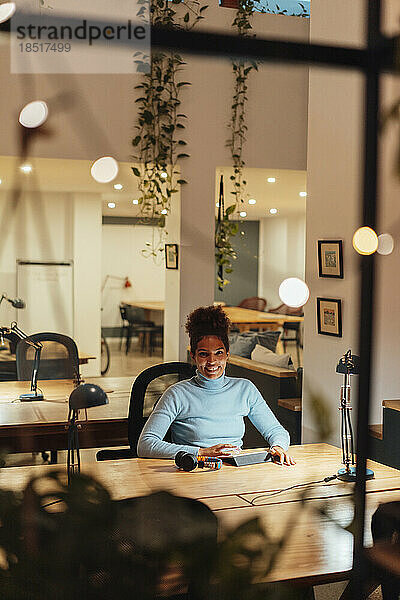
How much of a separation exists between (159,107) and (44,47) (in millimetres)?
783

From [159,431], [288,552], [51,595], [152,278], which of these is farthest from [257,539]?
[152,278]

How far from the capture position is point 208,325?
5.21 ft

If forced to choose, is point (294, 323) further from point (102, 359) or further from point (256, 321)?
point (256, 321)

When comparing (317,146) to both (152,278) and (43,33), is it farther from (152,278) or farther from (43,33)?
(152,278)

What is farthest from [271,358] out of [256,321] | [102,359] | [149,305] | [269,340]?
[149,305]

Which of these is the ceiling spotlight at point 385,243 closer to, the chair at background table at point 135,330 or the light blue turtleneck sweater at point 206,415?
the light blue turtleneck sweater at point 206,415

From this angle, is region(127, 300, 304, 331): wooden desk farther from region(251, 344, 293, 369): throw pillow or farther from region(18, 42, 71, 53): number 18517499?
region(18, 42, 71, 53): number 18517499

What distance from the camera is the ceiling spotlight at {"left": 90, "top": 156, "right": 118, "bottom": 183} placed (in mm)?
410

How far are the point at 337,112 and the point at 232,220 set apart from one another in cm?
16

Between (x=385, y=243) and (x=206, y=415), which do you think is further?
(x=206, y=415)

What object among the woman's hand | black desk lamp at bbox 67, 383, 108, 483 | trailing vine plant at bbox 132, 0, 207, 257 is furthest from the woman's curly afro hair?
black desk lamp at bbox 67, 383, 108, 483

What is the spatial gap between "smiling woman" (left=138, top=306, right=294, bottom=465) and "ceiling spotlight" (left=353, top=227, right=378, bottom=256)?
3.71 feet

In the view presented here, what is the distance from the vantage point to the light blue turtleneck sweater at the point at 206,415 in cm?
155

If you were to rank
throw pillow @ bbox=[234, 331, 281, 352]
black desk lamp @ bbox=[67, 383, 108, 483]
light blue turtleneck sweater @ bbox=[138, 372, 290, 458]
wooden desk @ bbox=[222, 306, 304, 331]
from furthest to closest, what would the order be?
wooden desk @ bbox=[222, 306, 304, 331], throw pillow @ bbox=[234, 331, 281, 352], light blue turtleneck sweater @ bbox=[138, 372, 290, 458], black desk lamp @ bbox=[67, 383, 108, 483]
